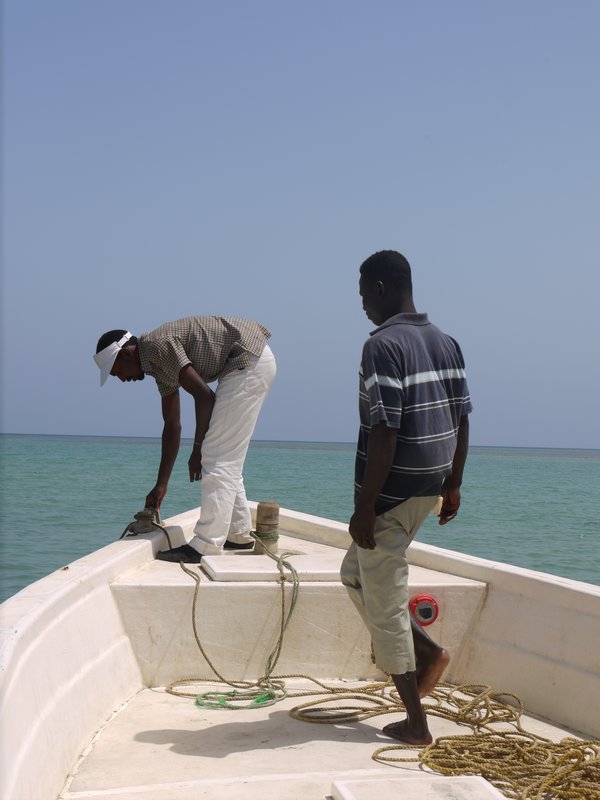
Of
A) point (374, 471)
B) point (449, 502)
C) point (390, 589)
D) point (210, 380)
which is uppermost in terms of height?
point (210, 380)

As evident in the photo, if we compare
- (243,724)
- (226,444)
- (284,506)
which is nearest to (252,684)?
(243,724)

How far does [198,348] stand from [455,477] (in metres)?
1.72

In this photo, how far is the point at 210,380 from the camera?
15.0 feet

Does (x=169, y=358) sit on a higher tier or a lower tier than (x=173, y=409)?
higher

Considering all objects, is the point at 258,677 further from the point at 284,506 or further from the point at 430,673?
the point at 284,506

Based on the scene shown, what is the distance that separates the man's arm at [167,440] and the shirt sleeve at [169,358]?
0.78 feet

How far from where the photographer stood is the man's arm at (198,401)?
14.2 feet

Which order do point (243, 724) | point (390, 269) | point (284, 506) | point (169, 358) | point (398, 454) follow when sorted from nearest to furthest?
1. point (398, 454)
2. point (390, 269)
3. point (243, 724)
4. point (169, 358)
5. point (284, 506)

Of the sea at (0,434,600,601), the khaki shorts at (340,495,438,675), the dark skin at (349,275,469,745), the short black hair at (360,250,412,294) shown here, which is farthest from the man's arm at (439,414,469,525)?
the sea at (0,434,600,601)

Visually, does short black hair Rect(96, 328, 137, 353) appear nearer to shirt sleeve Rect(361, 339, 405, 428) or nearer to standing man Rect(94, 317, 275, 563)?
standing man Rect(94, 317, 275, 563)

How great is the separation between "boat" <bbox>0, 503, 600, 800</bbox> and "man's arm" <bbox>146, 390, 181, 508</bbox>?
0.29 m

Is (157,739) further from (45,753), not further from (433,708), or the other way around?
(433,708)

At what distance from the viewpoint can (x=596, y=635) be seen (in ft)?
10.5

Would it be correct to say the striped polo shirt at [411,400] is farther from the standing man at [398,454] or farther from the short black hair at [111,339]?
the short black hair at [111,339]
